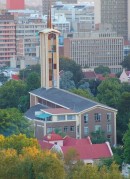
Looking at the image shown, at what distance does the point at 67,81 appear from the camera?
163ft

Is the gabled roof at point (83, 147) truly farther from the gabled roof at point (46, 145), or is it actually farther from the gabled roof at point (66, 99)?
the gabled roof at point (66, 99)

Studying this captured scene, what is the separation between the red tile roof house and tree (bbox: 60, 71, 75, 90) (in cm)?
1526

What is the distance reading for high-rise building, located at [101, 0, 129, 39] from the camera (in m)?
76.3

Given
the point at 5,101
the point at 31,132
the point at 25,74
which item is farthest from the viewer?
the point at 25,74

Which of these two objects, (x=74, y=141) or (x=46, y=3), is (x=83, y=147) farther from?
(x=46, y=3)

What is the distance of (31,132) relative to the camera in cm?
3281

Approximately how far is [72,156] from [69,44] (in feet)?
127

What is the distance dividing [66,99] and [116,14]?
133ft

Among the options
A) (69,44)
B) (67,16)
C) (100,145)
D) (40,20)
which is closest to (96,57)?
(69,44)

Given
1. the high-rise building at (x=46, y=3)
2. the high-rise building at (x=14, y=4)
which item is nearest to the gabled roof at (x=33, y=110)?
the high-rise building at (x=46, y=3)

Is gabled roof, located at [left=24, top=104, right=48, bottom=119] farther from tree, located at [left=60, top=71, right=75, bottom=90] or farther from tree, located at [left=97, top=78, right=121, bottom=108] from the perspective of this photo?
tree, located at [left=60, top=71, right=75, bottom=90]

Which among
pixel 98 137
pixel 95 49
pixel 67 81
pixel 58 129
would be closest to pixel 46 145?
pixel 58 129

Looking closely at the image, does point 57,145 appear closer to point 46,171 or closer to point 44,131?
point 44,131

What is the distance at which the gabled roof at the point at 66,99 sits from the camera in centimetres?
3512
